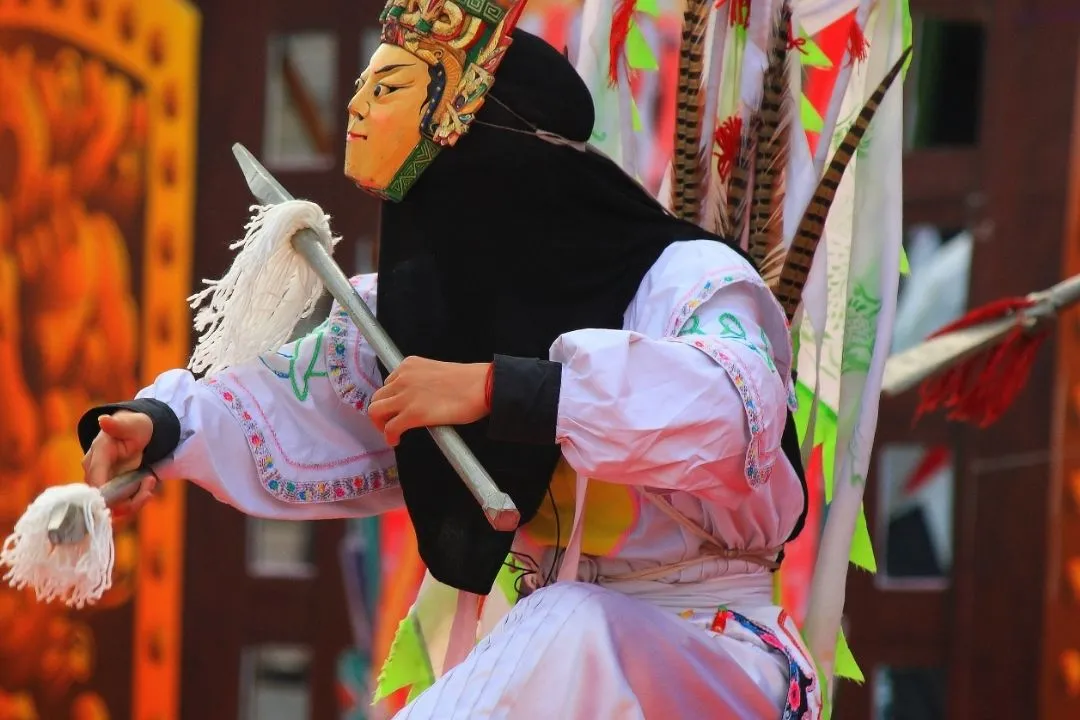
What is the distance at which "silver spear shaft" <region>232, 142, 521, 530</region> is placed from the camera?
1.44 m

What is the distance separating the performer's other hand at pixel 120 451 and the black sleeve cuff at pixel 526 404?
48 cm

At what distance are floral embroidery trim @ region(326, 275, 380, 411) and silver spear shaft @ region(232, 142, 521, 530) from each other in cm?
14

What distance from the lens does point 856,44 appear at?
197cm

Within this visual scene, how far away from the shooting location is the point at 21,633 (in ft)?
11.1

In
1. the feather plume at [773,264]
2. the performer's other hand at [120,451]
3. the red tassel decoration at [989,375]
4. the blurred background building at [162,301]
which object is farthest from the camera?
the blurred background building at [162,301]

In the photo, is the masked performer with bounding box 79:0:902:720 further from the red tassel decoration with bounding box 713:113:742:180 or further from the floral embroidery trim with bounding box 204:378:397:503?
the red tassel decoration with bounding box 713:113:742:180

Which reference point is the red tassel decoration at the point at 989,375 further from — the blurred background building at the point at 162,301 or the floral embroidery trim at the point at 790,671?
the blurred background building at the point at 162,301

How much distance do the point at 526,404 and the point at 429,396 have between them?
116 millimetres

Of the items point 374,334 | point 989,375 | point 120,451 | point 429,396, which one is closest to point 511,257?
point 374,334

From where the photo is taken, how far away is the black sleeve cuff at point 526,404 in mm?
1398

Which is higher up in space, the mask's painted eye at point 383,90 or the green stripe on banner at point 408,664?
the mask's painted eye at point 383,90

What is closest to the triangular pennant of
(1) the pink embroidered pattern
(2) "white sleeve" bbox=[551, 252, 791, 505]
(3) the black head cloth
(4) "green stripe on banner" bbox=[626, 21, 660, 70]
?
(4) "green stripe on banner" bbox=[626, 21, 660, 70]

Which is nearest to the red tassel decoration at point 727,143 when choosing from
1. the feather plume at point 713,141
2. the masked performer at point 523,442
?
the feather plume at point 713,141

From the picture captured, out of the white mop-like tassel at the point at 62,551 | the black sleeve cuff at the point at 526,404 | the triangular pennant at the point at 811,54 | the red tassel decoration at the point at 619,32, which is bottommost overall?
the white mop-like tassel at the point at 62,551
